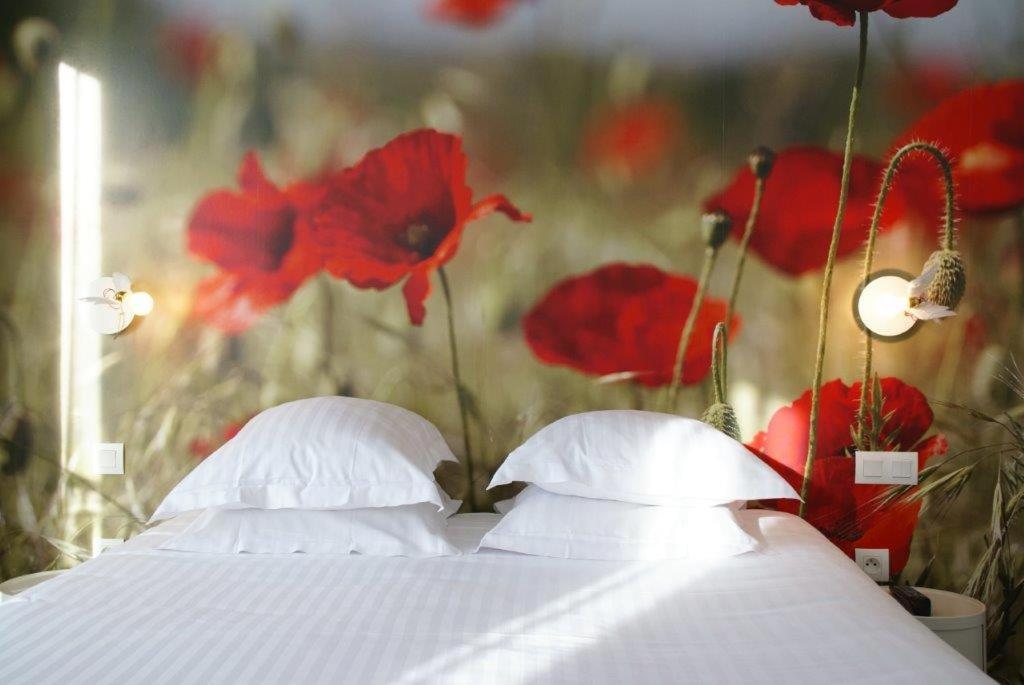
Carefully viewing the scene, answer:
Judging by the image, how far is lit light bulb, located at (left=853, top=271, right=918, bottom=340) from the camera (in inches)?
97.3

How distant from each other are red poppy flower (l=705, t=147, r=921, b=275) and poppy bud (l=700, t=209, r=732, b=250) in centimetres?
2

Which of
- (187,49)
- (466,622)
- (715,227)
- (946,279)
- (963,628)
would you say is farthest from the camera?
(187,49)

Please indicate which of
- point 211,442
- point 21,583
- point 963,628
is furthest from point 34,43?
point 963,628

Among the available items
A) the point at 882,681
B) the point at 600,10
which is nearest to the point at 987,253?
the point at 600,10

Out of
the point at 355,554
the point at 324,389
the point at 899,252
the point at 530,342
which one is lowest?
the point at 355,554

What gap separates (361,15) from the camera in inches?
102

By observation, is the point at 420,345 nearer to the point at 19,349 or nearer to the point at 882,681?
the point at 19,349

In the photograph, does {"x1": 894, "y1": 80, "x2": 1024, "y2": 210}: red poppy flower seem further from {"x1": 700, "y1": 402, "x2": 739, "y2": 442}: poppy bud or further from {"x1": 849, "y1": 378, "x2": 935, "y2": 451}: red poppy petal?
{"x1": 700, "y1": 402, "x2": 739, "y2": 442}: poppy bud

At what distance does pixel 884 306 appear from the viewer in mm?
2486

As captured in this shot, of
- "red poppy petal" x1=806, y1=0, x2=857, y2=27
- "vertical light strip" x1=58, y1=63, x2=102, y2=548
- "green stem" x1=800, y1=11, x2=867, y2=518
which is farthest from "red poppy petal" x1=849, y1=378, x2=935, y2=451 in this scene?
"vertical light strip" x1=58, y1=63, x2=102, y2=548

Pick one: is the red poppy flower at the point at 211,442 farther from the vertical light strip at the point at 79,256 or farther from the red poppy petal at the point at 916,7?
the red poppy petal at the point at 916,7

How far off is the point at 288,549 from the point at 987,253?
80.4 inches

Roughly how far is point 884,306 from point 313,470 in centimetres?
163

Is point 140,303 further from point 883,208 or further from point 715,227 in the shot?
point 883,208
